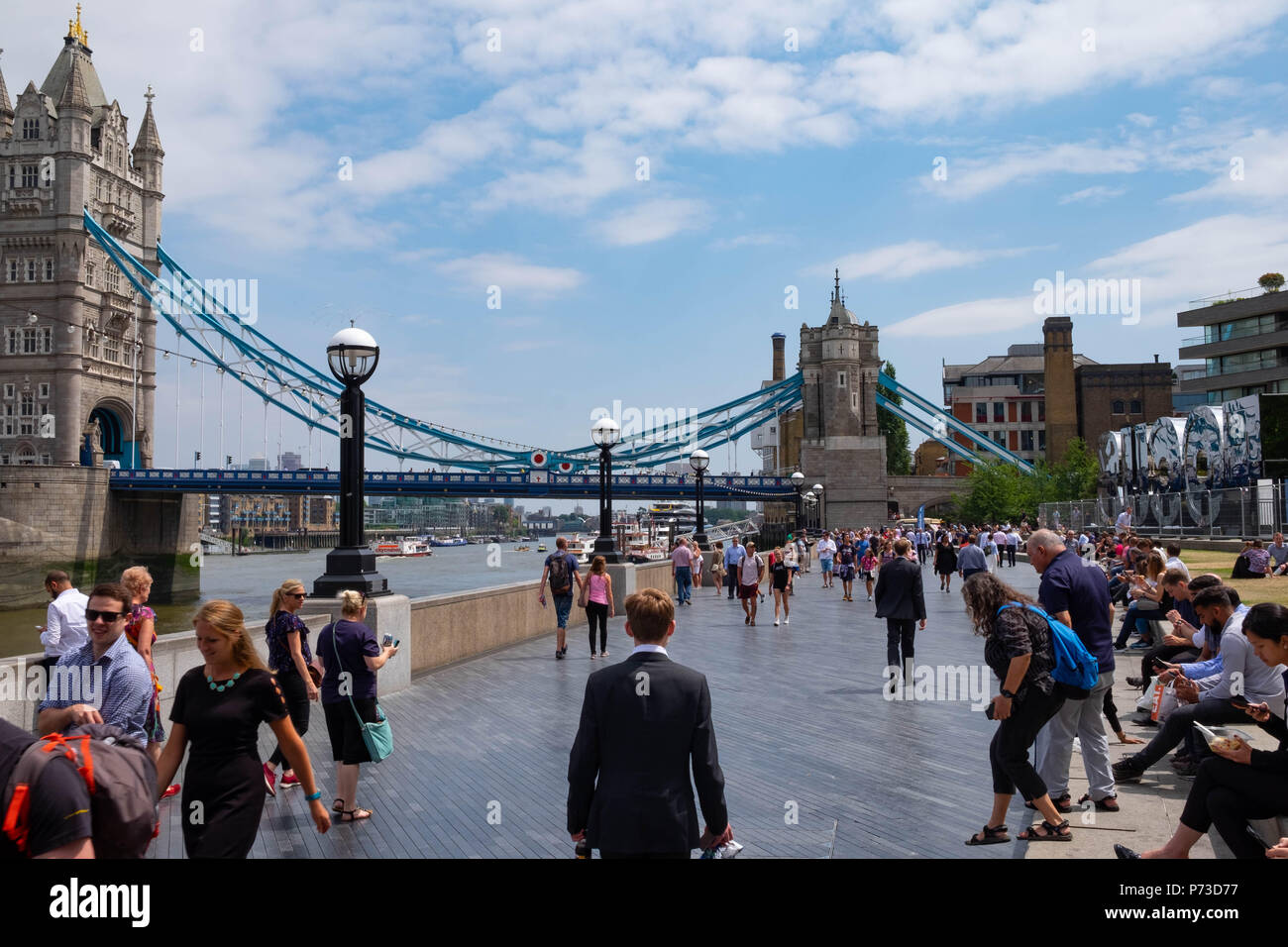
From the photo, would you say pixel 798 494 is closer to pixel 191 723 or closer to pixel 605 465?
pixel 605 465

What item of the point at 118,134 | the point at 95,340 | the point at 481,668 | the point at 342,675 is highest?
the point at 118,134

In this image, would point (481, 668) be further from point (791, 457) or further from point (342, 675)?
point (791, 457)

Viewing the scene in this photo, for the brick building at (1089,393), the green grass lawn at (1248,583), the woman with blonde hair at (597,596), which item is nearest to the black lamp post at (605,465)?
the woman with blonde hair at (597,596)

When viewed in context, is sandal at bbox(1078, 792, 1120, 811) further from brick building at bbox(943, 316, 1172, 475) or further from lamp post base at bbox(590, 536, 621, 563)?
brick building at bbox(943, 316, 1172, 475)

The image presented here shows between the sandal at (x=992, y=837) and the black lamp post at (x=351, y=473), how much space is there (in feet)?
19.0

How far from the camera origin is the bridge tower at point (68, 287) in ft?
202

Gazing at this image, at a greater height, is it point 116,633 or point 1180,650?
point 116,633

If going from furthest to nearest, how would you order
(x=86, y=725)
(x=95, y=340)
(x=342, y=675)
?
1. (x=95, y=340)
2. (x=342, y=675)
3. (x=86, y=725)

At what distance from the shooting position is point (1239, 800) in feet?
13.9

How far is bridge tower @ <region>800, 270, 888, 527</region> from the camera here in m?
77.4

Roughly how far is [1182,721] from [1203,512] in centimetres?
2552
